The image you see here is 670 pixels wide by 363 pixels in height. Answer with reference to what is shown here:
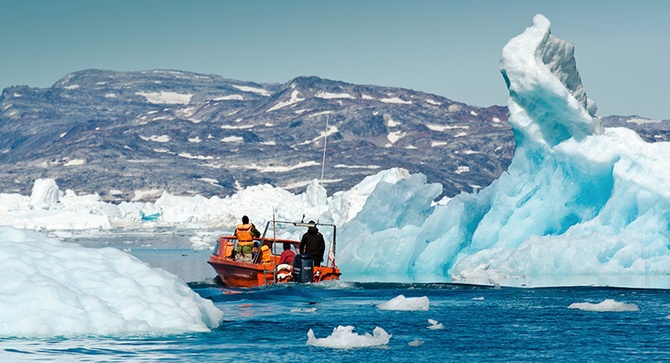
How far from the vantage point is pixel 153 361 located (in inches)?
571

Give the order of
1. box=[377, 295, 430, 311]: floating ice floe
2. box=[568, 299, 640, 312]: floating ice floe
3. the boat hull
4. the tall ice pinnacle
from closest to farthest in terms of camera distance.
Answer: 1. box=[568, 299, 640, 312]: floating ice floe
2. box=[377, 295, 430, 311]: floating ice floe
3. the boat hull
4. the tall ice pinnacle

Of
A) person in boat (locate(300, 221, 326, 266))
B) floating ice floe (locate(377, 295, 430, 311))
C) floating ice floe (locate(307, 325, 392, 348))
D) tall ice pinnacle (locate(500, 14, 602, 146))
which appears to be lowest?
floating ice floe (locate(307, 325, 392, 348))

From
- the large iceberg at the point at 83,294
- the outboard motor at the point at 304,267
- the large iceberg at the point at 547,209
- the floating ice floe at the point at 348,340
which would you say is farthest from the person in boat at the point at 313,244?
the floating ice floe at the point at 348,340

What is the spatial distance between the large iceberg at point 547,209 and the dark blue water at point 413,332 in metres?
4.63

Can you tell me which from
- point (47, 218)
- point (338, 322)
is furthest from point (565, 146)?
point (47, 218)

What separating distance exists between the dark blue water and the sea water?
0.06 feet

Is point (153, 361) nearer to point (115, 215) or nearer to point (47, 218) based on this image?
point (47, 218)

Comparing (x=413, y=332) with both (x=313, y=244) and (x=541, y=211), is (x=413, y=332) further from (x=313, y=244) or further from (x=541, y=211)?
(x=541, y=211)

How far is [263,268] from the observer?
27.8 metres

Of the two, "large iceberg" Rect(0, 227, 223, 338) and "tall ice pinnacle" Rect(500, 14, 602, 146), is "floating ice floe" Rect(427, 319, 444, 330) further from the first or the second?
"tall ice pinnacle" Rect(500, 14, 602, 146)

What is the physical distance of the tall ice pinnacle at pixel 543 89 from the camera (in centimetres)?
3366

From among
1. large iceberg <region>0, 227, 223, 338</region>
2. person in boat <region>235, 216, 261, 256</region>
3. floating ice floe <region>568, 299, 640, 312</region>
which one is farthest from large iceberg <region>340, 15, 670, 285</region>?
large iceberg <region>0, 227, 223, 338</region>

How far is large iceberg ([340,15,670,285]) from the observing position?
103 feet

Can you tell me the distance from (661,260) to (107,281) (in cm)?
1977
